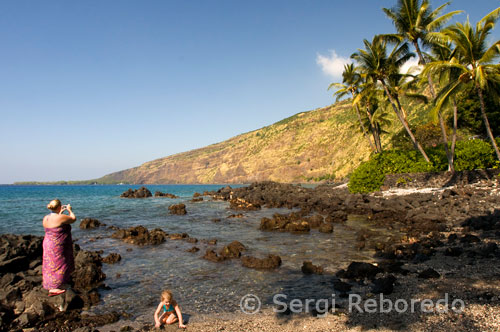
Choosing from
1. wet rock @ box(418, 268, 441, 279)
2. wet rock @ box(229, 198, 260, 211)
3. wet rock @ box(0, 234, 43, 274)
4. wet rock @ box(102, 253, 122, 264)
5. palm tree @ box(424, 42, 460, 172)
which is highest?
palm tree @ box(424, 42, 460, 172)

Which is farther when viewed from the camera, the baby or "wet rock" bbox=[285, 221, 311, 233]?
"wet rock" bbox=[285, 221, 311, 233]

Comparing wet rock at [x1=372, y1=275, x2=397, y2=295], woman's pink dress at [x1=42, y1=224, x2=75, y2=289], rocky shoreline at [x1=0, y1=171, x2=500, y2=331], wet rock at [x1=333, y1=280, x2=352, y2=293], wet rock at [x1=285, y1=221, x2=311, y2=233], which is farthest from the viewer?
wet rock at [x1=285, y1=221, x2=311, y2=233]

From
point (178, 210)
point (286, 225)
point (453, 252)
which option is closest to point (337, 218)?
point (286, 225)

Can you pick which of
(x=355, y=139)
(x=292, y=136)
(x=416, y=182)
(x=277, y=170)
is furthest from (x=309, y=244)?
(x=292, y=136)

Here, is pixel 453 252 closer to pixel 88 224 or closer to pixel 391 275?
pixel 391 275

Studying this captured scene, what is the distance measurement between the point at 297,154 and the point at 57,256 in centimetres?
10262

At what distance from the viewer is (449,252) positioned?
947cm

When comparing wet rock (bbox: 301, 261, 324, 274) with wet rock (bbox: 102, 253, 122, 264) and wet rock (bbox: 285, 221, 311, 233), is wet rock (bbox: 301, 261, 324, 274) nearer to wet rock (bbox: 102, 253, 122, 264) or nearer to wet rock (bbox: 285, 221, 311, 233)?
wet rock (bbox: 285, 221, 311, 233)

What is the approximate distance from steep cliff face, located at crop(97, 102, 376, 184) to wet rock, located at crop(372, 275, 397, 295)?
63.2 m

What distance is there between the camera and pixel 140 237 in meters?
14.6

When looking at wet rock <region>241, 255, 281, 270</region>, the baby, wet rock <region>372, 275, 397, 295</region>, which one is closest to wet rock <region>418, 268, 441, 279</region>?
wet rock <region>372, 275, 397, 295</region>

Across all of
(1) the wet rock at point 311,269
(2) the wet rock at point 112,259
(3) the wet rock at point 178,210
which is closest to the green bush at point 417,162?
(3) the wet rock at point 178,210

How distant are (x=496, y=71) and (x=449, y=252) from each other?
1269 centimetres

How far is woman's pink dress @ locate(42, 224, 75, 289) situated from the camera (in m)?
6.57
